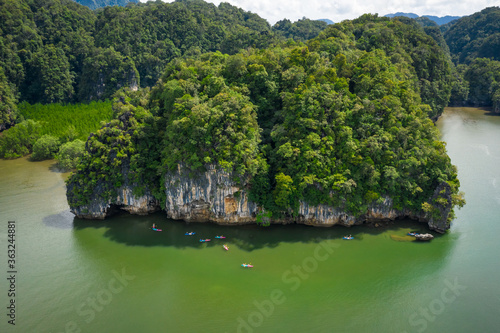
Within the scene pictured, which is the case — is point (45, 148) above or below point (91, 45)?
below

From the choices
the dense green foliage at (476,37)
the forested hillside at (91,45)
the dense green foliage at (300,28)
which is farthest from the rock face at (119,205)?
the dense green foliage at (476,37)

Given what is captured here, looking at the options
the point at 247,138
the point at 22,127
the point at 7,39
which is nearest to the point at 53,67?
the point at 7,39

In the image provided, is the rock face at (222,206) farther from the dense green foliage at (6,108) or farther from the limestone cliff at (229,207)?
the dense green foliage at (6,108)

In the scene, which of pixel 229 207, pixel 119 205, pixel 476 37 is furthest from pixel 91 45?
pixel 476 37

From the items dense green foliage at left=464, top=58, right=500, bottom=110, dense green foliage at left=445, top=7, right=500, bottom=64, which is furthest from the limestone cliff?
dense green foliage at left=445, top=7, right=500, bottom=64

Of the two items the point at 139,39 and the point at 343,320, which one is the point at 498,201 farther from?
the point at 139,39

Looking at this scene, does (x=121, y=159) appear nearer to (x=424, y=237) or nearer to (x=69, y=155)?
(x=69, y=155)
